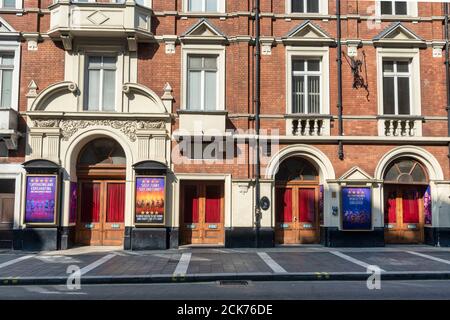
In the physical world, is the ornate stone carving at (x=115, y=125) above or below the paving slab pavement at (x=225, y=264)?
above

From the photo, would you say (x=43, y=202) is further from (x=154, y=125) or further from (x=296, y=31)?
(x=296, y=31)

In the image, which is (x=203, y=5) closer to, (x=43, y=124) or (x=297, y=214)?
(x=43, y=124)

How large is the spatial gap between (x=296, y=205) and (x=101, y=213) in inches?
284

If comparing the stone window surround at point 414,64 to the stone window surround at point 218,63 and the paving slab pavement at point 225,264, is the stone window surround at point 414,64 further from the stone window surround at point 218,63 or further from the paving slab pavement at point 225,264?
the stone window surround at point 218,63

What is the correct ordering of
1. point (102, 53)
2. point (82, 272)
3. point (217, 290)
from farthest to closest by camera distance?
point (102, 53) < point (82, 272) < point (217, 290)

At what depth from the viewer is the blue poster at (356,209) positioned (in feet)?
49.7

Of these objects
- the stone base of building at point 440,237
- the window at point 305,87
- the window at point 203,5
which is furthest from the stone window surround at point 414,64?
the window at point 203,5

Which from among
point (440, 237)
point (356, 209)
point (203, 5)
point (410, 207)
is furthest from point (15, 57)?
point (440, 237)

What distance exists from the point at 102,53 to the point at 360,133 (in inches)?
392

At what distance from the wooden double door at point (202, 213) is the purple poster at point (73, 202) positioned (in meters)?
3.81

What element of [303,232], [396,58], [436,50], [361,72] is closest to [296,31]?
[361,72]

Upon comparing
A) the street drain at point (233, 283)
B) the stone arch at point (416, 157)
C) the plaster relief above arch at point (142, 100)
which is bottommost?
the street drain at point (233, 283)

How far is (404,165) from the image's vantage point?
1598 centimetres

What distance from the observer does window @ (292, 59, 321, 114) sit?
1599 centimetres
